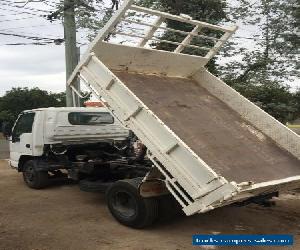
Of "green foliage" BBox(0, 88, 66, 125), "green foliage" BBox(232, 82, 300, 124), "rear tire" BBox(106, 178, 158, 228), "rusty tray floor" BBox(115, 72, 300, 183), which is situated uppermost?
"green foliage" BBox(0, 88, 66, 125)

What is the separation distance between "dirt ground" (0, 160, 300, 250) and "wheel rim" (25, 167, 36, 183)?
26.2 inches

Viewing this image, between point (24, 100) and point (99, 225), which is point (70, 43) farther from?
point (24, 100)

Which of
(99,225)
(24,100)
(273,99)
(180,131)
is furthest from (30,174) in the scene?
(24,100)

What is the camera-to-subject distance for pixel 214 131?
6598mm

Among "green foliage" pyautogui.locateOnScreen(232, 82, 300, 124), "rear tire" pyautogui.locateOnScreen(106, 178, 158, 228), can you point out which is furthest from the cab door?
"green foliage" pyautogui.locateOnScreen(232, 82, 300, 124)

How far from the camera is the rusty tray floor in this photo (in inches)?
234

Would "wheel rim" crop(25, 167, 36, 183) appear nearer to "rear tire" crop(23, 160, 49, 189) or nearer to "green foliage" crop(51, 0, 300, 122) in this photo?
"rear tire" crop(23, 160, 49, 189)

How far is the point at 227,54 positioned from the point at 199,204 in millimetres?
13847

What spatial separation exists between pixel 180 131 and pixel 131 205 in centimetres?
137

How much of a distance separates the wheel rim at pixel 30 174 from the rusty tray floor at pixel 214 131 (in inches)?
145

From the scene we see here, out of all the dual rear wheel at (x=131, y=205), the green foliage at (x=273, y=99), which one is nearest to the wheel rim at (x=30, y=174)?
the dual rear wheel at (x=131, y=205)

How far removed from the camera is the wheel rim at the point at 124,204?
6375mm

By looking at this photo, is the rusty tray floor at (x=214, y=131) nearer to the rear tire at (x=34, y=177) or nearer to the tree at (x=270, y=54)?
the rear tire at (x=34, y=177)

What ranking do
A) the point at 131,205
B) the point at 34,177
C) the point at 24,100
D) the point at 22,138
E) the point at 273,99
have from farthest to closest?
the point at 24,100
the point at 273,99
the point at 22,138
the point at 34,177
the point at 131,205
